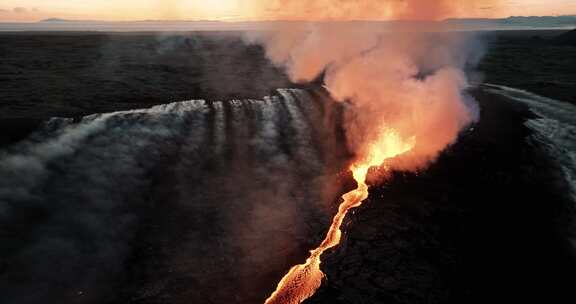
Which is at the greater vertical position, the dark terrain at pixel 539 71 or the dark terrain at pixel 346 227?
the dark terrain at pixel 539 71

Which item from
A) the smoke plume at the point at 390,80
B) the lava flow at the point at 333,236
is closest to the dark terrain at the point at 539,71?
the smoke plume at the point at 390,80

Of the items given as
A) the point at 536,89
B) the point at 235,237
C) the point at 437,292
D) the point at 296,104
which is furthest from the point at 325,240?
the point at 536,89

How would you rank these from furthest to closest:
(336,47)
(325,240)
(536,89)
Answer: (336,47) → (536,89) → (325,240)

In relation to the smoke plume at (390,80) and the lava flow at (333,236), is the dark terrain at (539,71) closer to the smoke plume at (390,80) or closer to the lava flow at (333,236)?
the smoke plume at (390,80)

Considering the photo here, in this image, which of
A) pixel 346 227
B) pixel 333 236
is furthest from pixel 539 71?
pixel 333 236

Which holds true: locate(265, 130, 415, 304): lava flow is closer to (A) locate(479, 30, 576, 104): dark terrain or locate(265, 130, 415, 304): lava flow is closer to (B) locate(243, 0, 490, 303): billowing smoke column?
(B) locate(243, 0, 490, 303): billowing smoke column

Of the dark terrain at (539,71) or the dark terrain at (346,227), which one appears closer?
the dark terrain at (346,227)

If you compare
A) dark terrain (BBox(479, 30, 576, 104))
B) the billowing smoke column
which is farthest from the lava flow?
dark terrain (BBox(479, 30, 576, 104))

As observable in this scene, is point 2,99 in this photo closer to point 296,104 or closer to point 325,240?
point 296,104
